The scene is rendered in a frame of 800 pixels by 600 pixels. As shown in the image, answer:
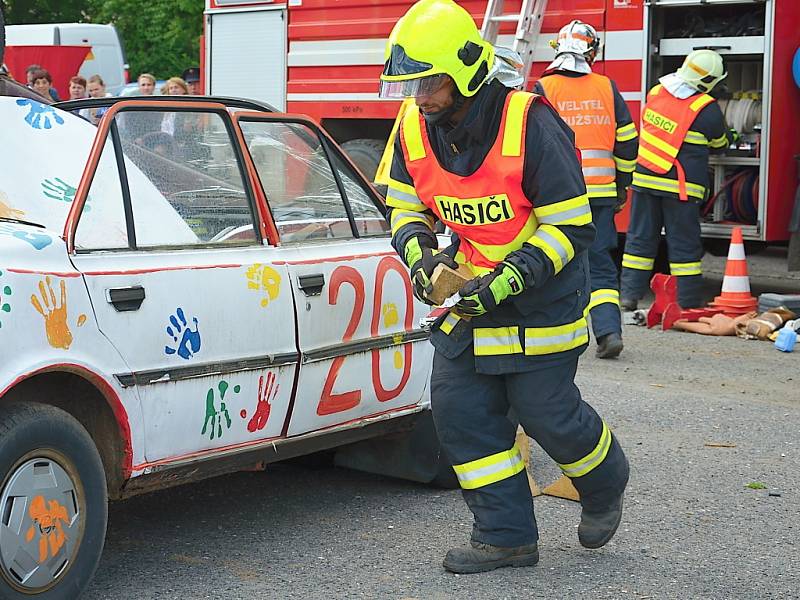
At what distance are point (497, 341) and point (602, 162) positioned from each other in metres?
4.24

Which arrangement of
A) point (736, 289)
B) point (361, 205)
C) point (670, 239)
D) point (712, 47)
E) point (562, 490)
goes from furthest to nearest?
1. point (712, 47)
2. point (736, 289)
3. point (670, 239)
4. point (562, 490)
5. point (361, 205)

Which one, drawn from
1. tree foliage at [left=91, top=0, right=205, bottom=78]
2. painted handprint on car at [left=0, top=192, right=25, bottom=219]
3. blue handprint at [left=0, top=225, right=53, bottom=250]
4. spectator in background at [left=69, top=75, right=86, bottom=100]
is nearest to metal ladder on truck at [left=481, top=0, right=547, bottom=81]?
spectator in background at [left=69, top=75, right=86, bottom=100]

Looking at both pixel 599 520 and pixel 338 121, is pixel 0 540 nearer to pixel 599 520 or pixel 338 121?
pixel 599 520

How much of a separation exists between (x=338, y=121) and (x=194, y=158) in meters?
8.55

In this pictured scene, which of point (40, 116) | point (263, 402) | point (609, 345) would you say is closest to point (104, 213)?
point (40, 116)

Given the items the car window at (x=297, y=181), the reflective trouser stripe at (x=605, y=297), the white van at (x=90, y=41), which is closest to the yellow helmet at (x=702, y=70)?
the reflective trouser stripe at (x=605, y=297)

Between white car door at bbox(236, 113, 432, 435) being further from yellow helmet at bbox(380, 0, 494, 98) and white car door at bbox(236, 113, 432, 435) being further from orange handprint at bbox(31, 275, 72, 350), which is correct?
orange handprint at bbox(31, 275, 72, 350)

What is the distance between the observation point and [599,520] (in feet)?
14.9

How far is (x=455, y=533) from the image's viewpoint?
4.87 m

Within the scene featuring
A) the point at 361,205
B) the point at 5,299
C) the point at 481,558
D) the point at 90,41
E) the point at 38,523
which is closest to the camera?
the point at 5,299

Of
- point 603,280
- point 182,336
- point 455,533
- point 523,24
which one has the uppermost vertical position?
point 523,24

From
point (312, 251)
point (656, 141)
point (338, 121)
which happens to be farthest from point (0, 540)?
point (338, 121)

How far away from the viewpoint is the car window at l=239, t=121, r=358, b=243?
15.7 feet

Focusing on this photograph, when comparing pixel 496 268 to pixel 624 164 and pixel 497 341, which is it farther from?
pixel 624 164
